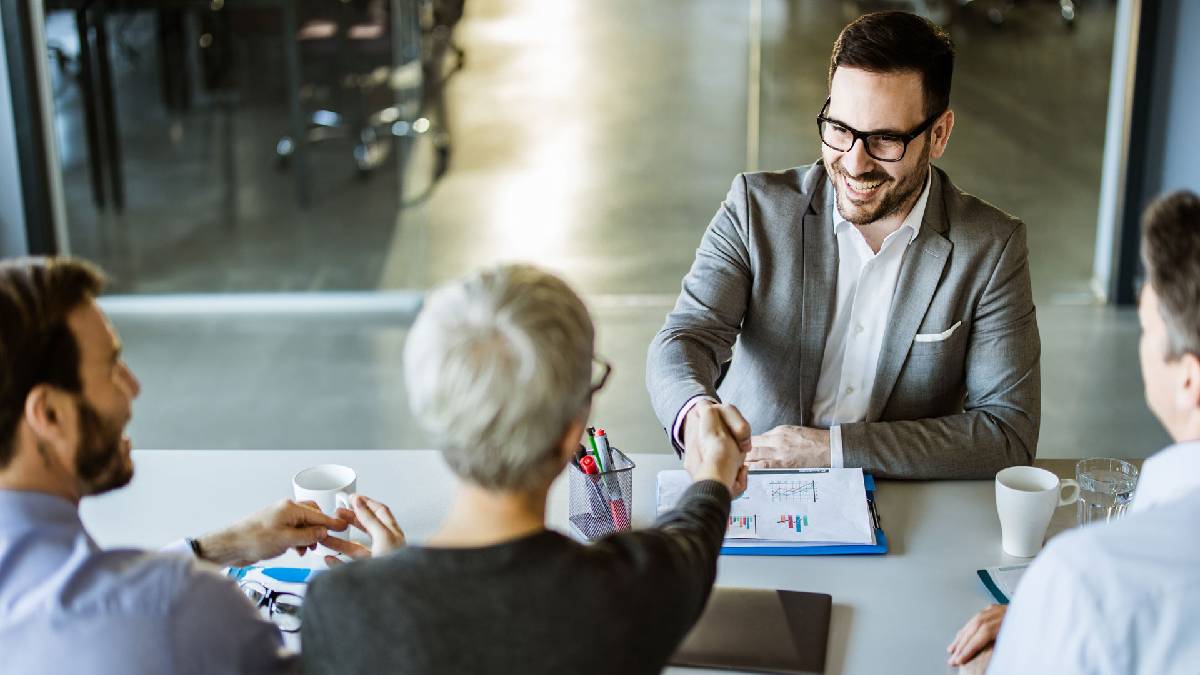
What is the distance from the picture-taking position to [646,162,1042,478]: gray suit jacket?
83.4 inches

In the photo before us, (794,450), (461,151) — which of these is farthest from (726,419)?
(461,151)

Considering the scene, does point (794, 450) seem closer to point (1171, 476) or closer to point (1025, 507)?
point (1025, 507)

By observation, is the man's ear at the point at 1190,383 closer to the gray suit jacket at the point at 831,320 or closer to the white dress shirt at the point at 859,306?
the gray suit jacket at the point at 831,320

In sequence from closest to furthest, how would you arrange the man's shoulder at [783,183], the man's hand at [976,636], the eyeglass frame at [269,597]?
1. the man's hand at [976,636]
2. the eyeglass frame at [269,597]
3. the man's shoulder at [783,183]

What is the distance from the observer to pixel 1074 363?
4.32 metres

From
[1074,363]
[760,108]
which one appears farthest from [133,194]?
[1074,363]

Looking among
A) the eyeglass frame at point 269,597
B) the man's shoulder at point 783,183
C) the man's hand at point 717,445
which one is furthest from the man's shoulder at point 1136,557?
the man's shoulder at point 783,183

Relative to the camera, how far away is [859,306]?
2.31 meters

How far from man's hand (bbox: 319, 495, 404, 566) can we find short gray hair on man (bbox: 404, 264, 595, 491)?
0.50m

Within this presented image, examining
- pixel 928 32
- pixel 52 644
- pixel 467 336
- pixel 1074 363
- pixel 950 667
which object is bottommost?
pixel 1074 363

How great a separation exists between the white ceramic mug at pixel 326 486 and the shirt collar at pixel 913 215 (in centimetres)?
98

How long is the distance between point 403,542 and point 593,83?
309 centimetres

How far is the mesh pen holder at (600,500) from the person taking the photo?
5.91ft

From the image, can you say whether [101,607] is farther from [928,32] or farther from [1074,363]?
[1074,363]
